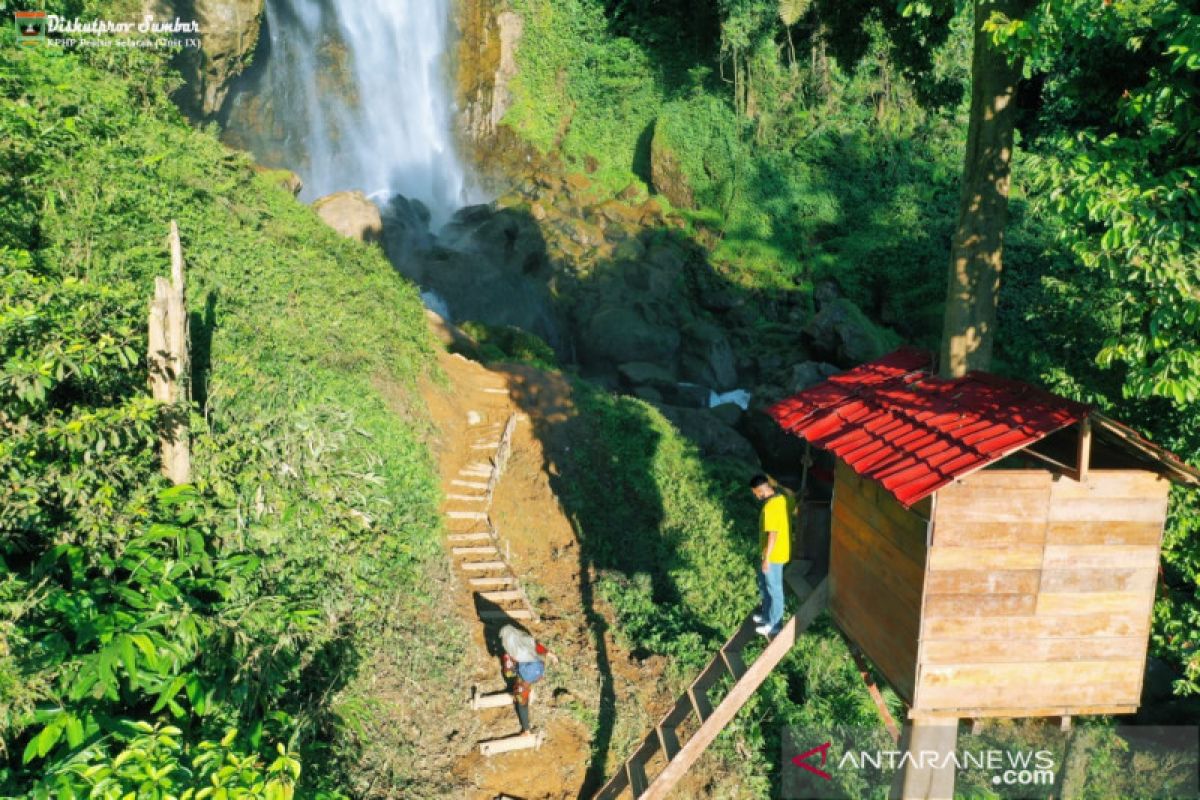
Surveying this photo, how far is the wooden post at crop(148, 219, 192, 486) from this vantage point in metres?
6.90

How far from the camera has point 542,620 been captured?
13.0 meters

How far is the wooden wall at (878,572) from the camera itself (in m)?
6.29

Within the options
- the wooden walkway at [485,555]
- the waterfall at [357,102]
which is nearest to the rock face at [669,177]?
the waterfall at [357,102]

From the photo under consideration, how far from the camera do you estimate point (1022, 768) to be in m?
12.9

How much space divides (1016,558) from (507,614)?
795cm

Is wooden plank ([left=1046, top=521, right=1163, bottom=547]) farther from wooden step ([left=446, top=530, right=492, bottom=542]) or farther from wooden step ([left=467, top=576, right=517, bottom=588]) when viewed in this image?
wooden step ([left=446, top=530, right=492, bottom=542])

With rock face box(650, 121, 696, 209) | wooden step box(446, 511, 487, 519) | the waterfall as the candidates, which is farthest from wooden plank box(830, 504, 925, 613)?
rock face box(650, 121, 696, 209)

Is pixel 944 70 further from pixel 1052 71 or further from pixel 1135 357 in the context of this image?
pixel 1135 357

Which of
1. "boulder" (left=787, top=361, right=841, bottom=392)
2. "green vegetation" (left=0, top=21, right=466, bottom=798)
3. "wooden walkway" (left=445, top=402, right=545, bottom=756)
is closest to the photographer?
"green vegetation" (left=0, top=21, right=466, bottom=798)

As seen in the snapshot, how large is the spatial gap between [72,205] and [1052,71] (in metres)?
11.4

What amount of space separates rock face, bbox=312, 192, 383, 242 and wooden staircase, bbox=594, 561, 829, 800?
1845cm

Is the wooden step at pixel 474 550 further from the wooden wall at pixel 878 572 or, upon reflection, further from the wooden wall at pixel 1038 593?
the wooden wall at pixel 1038 593

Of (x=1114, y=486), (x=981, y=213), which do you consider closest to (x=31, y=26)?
(x=981, y=213)

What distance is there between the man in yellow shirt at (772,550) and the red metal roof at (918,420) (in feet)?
2.49
